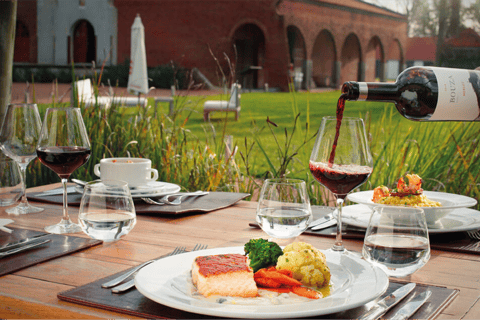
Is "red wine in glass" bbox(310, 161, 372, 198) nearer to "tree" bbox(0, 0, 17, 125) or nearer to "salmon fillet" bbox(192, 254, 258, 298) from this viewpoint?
"salmon fillet" bbox(192, 254, 258, 298)

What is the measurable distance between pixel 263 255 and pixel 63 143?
2.56ft

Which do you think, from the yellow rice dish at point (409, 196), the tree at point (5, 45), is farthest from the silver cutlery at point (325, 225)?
the tree at point (5, 45)

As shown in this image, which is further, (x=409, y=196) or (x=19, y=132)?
(x=19, y=132)

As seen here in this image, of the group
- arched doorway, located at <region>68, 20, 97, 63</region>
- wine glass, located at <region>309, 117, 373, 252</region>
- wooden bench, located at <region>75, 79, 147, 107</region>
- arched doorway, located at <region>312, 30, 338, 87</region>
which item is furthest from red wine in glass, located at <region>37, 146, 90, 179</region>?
arched doorway, located at <region>68, 20, 97, 63</region>

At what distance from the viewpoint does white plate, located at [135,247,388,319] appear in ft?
2.70

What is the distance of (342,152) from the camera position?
130 centimetres

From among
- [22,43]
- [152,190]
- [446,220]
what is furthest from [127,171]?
[22,43]

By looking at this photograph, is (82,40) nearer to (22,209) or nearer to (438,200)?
(22,209)

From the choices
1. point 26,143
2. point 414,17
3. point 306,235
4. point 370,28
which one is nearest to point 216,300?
point 306,235

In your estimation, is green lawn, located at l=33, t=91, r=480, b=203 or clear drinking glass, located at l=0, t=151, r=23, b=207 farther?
green lawn, located at l=33, t=91, r=480, b=203

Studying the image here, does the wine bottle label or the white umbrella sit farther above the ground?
the white umbrella

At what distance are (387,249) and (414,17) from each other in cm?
743

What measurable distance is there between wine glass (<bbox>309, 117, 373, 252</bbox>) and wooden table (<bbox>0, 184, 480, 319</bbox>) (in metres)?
0.19

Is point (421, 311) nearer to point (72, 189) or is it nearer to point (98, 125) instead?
point (72, 189)
